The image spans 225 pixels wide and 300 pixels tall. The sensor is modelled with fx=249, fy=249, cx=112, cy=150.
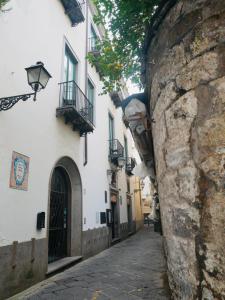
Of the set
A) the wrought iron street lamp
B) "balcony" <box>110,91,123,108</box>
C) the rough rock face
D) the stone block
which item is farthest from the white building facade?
the stone block

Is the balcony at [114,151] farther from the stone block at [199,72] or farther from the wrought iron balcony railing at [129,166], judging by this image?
the stone block at [199,72]

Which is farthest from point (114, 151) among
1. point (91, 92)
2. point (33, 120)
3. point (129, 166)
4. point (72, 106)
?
point (33, 120)

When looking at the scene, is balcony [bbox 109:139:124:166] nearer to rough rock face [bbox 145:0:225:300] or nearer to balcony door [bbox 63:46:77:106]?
balcony door [bbox 63:46:77:106]

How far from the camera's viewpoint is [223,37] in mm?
1840

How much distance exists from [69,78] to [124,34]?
4303 millimetres

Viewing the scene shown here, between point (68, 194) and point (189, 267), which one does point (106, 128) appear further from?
point (189, 267)

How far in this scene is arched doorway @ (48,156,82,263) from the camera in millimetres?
6754

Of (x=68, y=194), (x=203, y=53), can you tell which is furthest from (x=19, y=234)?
(x=203, y=53)

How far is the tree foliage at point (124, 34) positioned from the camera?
139 inches

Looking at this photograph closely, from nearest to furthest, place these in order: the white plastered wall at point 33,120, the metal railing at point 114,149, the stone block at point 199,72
→ the stone block at point 199,72 → the white plastered wall at point 33,120 → the metal railing at point 114,149

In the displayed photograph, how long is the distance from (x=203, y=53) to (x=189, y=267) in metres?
1.63

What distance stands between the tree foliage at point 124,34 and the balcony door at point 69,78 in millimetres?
2206

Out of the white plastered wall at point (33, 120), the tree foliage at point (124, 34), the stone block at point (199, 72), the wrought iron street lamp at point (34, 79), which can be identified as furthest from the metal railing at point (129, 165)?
the stone block at point (199, 72)

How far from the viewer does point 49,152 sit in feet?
20.2
